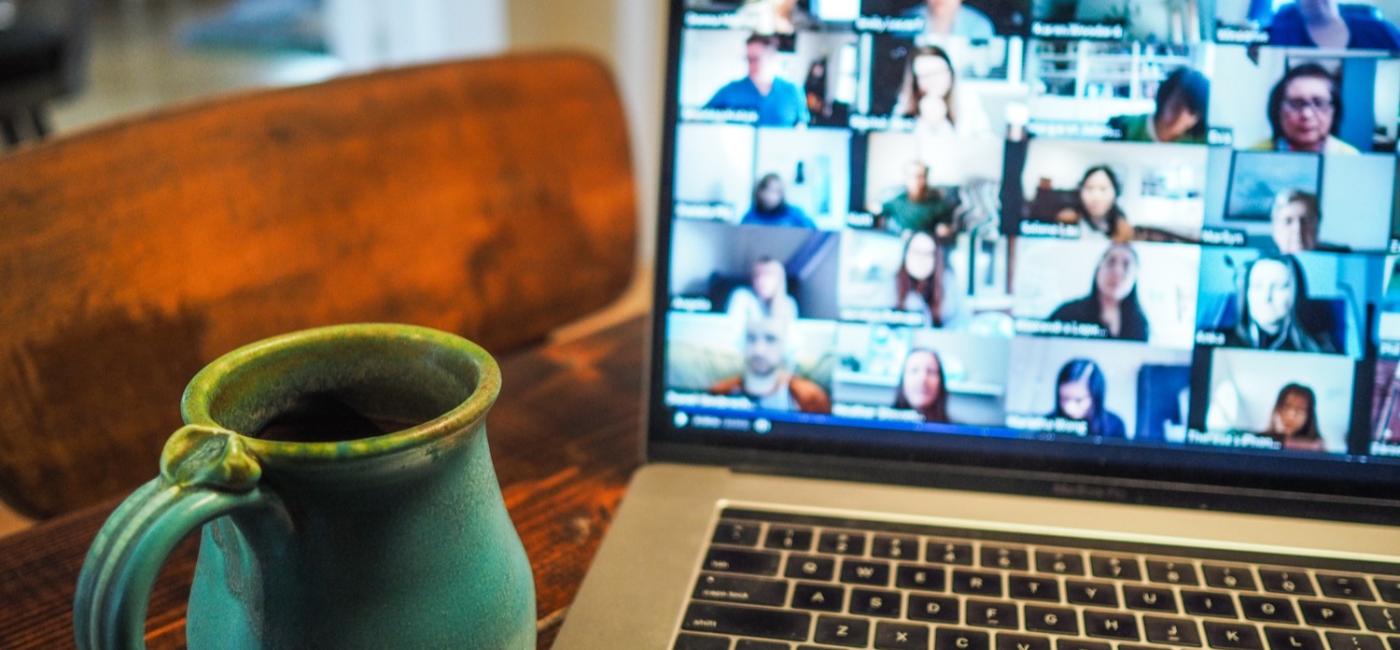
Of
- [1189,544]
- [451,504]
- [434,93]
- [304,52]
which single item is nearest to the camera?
[451,504]

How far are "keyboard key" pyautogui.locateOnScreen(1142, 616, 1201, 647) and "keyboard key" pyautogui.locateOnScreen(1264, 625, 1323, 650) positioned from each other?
0.03 meters

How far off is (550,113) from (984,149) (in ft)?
1.98

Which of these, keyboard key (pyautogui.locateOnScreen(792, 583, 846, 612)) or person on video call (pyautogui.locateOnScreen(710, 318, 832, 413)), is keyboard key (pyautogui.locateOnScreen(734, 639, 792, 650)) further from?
person on video call (pyautogui.locateOnScreen(710, 318, 832, 413))

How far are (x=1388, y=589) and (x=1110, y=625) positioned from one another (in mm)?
124

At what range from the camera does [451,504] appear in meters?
0.35

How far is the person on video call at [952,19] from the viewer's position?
53cm

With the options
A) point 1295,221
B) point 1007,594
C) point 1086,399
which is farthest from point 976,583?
point 1295,221

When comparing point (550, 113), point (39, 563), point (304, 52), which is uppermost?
point (304, 52)

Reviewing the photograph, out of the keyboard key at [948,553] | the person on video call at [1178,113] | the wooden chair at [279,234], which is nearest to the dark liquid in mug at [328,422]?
the keyboard key at [948,553]

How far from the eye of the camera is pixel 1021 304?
0.54 metres

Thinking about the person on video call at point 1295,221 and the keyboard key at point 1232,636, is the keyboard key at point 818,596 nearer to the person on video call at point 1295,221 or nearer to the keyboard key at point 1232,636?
the keyboard key at point 1232,636

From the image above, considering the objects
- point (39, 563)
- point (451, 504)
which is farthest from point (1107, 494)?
point (39, 563)

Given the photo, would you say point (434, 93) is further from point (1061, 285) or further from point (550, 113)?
point (1061, 285)

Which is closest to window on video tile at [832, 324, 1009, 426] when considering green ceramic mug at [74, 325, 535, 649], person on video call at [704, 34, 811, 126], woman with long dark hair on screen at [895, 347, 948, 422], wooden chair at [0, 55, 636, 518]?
woman with long dark hair on screen at [895, 347, 948, 422]
